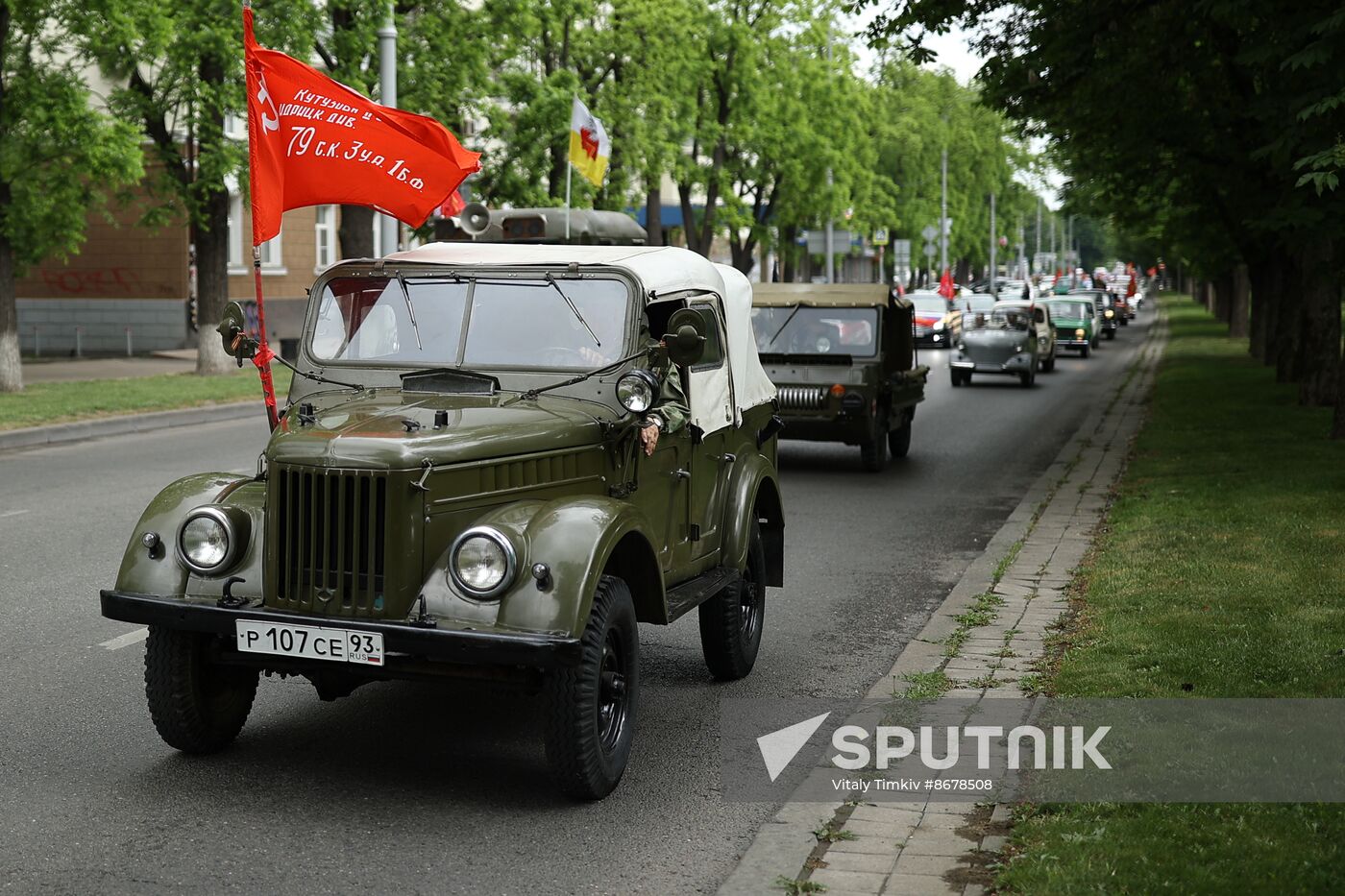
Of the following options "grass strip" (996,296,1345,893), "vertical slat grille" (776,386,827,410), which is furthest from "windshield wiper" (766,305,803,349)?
"grass strip" (996,296,1345,893)

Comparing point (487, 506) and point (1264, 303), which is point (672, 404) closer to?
point (487, 506)

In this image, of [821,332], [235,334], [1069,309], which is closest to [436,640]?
[235,334]

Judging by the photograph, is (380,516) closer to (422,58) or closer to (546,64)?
(422,58)

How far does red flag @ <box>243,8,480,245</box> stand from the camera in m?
9.35

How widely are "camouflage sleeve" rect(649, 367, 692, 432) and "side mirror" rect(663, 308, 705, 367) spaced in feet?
1.07

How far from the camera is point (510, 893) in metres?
4.93

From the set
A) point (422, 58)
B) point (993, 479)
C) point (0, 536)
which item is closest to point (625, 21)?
point (422, 58)

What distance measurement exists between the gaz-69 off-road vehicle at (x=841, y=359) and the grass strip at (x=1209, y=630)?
2631 millimetres

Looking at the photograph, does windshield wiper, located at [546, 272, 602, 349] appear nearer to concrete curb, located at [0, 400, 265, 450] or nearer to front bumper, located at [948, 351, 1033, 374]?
concrete curb, located at [0, 400, 265, 450]

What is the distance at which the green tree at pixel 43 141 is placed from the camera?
74.1 ft

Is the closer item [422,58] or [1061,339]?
[422,58]

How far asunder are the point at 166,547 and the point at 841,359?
12.0 metres

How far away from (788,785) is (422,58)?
25.2 m

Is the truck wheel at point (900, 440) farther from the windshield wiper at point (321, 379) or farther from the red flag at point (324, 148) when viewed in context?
the windshield wiper at point (321, 379)
